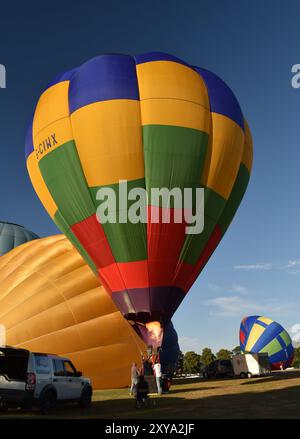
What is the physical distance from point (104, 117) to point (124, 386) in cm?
1058

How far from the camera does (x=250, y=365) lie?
29.6 m

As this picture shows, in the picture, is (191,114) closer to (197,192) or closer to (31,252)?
(197,192)

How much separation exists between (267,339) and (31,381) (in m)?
32.3

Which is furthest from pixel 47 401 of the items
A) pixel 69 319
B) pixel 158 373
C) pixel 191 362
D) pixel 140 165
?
pixel 191 362

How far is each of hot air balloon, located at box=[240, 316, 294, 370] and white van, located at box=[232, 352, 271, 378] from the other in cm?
810

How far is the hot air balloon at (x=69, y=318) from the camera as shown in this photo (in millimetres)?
16719

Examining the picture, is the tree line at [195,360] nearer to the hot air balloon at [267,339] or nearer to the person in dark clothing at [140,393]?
the hot air balloon at [267,339]

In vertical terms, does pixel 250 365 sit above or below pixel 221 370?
above

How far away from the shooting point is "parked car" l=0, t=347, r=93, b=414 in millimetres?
9805

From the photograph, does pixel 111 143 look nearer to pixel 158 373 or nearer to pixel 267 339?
pixel 158 373

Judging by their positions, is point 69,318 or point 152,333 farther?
point 69,318

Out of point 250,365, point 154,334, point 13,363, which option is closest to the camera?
point 13,363

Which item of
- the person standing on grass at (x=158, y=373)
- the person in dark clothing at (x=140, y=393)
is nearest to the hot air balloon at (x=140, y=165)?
the person standing on grass at (x=158, y=373)
